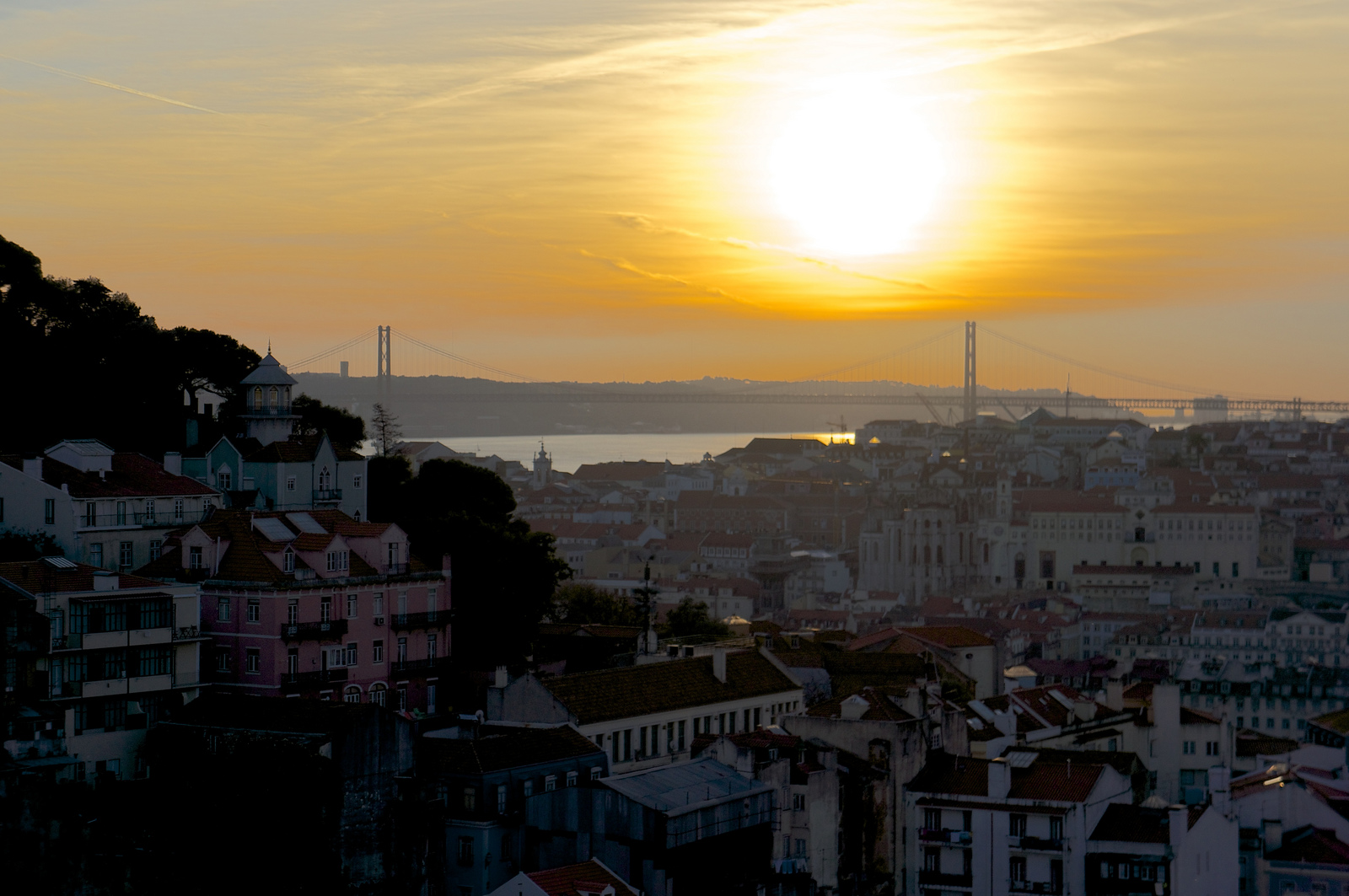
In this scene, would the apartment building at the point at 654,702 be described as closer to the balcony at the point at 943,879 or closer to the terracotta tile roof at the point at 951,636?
the balcony at the point at 943,879

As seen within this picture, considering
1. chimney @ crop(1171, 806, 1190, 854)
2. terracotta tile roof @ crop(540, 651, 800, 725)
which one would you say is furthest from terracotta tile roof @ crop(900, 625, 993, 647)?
chimney @ crop(1171, 806, 1190, 854)

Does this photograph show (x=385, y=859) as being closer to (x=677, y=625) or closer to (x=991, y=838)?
(x=991, y=838)

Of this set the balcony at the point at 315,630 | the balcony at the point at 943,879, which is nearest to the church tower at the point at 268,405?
the balcony at the point at 315,630

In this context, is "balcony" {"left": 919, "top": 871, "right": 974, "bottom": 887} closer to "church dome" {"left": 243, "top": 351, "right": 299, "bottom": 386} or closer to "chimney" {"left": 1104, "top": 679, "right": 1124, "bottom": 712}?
"chimney" {"left": 1104, "top": 679, "right": 1124, "bottom": 712}

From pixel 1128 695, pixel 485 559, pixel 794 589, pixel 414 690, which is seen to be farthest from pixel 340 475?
pixel 794 589

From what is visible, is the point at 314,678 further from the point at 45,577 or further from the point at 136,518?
the point at 136,518

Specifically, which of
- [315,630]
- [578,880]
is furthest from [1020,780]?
[315,630]
